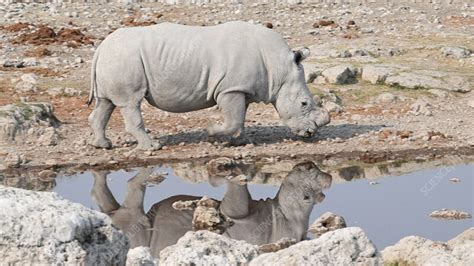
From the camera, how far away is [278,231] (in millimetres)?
12312

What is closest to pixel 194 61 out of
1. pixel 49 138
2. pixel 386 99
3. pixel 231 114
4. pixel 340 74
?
pixel 231 114

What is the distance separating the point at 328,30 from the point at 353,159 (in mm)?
13354

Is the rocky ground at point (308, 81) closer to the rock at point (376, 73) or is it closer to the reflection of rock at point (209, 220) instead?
the rock at point (376, 73)

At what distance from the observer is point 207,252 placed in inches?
317

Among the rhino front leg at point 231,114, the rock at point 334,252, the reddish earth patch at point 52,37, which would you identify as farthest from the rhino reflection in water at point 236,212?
the reddish earth patch at point 52,37

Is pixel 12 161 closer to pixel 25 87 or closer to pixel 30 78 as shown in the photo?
pixel 25 87

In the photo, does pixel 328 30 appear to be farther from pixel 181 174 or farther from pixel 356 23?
pixel 181 174

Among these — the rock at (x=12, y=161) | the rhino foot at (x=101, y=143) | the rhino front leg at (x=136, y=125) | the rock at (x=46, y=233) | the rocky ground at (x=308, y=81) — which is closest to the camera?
the rock at (x=46, y=233)

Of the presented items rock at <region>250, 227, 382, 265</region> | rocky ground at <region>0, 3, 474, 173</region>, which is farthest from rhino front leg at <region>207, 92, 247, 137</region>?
rock at <region>250, 227, 382, 265</region>

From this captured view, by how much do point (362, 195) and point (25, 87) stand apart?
30.2 ft

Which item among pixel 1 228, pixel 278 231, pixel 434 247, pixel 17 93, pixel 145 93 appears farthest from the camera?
pixel 17 93

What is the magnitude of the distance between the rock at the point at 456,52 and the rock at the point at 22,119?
32.6 ft

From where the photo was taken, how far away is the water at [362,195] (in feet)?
41.1

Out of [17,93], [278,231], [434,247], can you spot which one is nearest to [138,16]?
[17,93]
